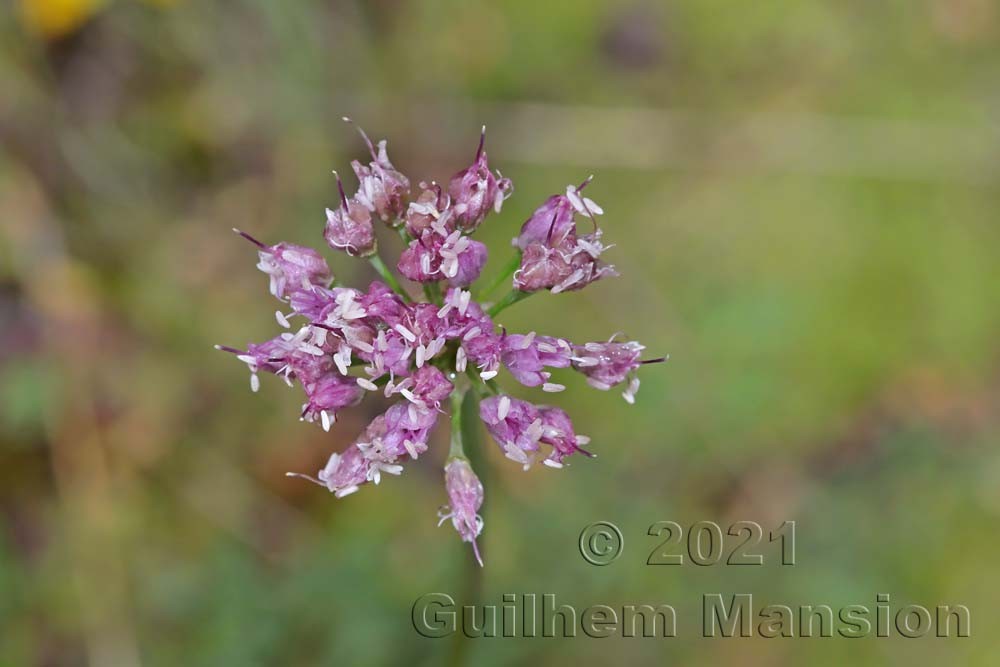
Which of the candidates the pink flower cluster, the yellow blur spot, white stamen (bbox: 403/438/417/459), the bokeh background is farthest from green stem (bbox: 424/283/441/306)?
the yellow blur spot

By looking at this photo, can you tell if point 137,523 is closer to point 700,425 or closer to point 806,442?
point 700,425

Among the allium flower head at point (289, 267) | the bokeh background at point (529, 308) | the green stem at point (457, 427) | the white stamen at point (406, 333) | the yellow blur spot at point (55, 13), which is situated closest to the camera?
the white stamen at point (406, 333)

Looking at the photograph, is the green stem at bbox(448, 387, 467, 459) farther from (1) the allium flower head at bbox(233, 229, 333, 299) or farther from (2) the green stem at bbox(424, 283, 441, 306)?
(1) the allium flower head at bbox(233, 229, 333, 299)

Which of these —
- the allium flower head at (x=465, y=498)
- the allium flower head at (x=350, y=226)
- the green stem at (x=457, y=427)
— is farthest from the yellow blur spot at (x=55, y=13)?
the allium flower head at (x=465, y=498)

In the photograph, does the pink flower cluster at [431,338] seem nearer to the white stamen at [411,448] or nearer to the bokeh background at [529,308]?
the white stamen at [411,448]

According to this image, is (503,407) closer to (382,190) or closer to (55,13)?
(382,190)
